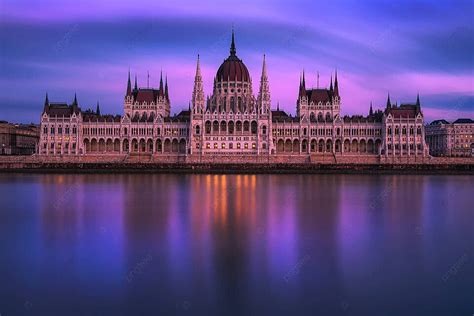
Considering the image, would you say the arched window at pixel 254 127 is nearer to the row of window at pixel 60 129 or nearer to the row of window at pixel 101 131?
the row of window at pixel 101 131

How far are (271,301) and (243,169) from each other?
3133 inches

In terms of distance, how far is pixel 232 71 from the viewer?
405 feet

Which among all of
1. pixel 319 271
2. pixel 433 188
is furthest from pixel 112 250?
pixel 433 188

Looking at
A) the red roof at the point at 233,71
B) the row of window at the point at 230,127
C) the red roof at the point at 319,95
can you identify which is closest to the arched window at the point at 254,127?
the row of window at the point at 230,127

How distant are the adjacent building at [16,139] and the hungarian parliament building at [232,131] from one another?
25.3 m

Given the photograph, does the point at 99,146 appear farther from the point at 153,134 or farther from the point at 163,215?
the point at 163,215

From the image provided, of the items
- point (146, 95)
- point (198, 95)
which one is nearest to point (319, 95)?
point (198, 95)

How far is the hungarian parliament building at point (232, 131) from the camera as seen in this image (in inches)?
4407

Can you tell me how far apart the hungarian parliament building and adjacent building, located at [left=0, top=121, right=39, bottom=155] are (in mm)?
25341

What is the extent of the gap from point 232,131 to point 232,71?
16826 millimetres

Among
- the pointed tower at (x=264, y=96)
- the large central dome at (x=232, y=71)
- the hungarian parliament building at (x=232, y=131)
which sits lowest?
the hungarian parliament building at (x=232, y=131)

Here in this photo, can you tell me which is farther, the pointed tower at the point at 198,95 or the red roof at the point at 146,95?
the red roof at the point at 146,95

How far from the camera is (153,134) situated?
116 metres

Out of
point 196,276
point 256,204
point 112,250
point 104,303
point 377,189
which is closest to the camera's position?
point 104,303
